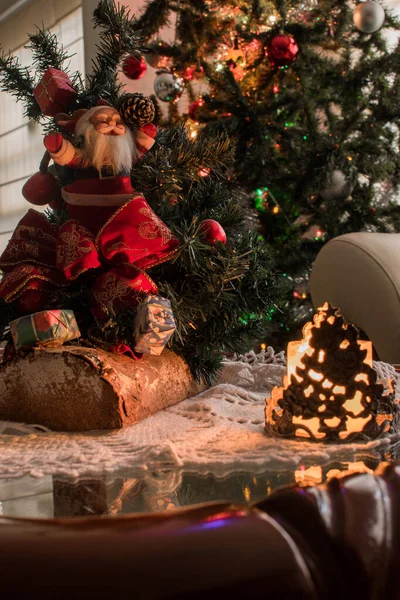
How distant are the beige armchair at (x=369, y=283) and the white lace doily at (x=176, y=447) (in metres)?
0.41

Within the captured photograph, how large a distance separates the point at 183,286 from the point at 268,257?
0.18 metres

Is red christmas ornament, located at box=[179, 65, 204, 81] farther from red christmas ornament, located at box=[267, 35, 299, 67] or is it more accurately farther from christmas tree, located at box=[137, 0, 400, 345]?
red christmas ornament, located at box=[267, 35, 299, 67]

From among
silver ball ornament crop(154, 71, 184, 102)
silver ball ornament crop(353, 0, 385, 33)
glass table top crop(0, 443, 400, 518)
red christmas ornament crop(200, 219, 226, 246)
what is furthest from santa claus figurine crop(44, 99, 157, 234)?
silver ball ornament crop(353, 0, 385, 33)

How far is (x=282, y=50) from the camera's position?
1576 millimetres

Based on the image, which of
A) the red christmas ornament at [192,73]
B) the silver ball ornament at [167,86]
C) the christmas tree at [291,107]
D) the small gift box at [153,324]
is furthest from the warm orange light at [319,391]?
the red christmas ornament at [192,73]

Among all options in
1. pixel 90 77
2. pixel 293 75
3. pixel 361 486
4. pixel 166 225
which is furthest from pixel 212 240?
pixel 293 75

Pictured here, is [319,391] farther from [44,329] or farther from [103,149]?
[103,149]

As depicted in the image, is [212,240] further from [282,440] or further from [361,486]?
[361,486]

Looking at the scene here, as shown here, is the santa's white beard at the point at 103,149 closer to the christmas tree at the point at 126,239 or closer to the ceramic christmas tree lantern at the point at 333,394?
the christmas tree at the point at 126,239

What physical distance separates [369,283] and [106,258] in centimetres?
58

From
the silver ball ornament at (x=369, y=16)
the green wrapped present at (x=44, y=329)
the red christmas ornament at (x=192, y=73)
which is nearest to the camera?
the green wrapped present at (x=44, y=329)

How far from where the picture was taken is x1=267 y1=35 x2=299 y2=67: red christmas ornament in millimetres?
1567

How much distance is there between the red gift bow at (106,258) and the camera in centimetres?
83

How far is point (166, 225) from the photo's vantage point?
0.91m
